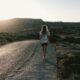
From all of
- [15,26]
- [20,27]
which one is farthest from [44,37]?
[20,27]

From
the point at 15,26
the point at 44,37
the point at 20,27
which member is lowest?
the point at 20,27

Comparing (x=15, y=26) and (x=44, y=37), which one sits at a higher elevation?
(x=44, y=37)

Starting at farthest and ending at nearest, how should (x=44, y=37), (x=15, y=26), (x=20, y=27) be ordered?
(x=20, y=27)
(x=15, y=26)
(x=44, y=37)

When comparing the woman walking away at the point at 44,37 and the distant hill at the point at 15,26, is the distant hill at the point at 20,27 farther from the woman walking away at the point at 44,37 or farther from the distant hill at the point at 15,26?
the woman walking away at the point at 44,37

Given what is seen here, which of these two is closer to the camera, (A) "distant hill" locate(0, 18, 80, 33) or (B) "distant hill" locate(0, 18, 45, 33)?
(A) "distant hill" locate(0, 18, 80, 33)

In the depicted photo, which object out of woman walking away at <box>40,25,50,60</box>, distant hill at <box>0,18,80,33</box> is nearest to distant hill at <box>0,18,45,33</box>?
distant hill at <box>0,18,80,33</box>

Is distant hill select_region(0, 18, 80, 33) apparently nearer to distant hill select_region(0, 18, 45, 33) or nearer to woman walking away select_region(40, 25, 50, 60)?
distant hill select_region(0, 18, 45, 33)

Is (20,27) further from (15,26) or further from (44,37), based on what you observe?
(44,37)

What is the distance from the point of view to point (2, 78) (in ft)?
44.7

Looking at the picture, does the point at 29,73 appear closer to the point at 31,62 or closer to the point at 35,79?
the point at 35,79

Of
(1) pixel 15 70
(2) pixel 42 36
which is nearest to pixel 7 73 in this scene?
(1) pixel 15 70

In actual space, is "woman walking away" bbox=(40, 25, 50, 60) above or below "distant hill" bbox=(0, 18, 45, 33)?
above

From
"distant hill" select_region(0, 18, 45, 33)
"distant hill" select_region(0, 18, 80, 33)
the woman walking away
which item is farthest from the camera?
"distant hill" select_region(0, 18, 45, 33)

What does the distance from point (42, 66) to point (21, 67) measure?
118cm
